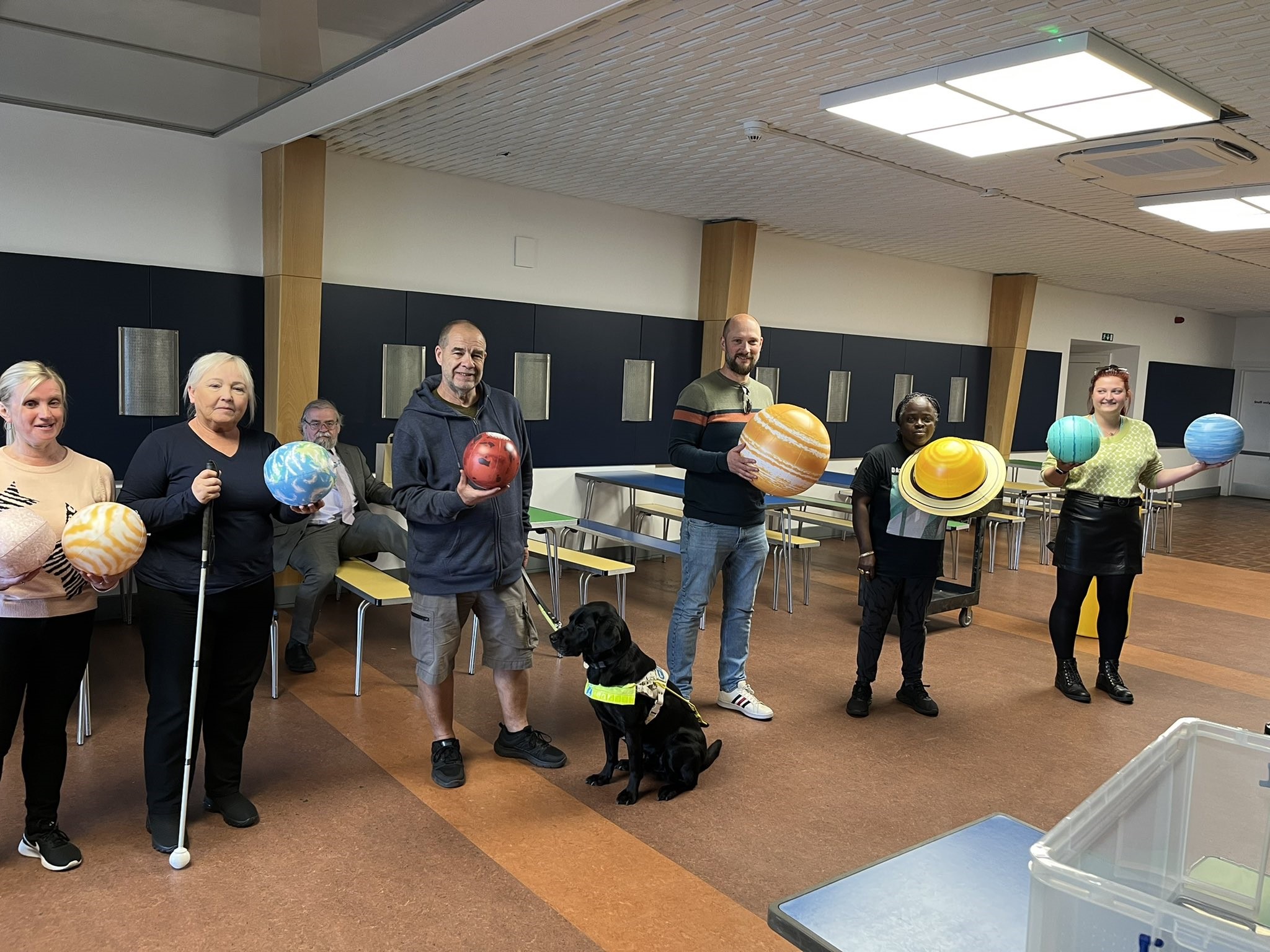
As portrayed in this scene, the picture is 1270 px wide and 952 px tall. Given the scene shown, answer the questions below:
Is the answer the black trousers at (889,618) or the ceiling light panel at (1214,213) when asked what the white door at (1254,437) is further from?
the black trousers at (889,618)

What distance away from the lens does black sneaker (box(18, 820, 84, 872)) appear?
2619 mm

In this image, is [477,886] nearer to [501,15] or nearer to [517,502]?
[517,502]

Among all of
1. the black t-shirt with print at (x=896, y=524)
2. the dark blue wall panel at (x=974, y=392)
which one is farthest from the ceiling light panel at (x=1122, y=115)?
the dark blue wall panel at (x=974, y=392)

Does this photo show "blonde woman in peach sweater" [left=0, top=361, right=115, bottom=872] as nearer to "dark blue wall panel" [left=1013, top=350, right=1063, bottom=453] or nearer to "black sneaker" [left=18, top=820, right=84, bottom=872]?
"black sneaker" [left=18, top=820, right=84, bottom=872]

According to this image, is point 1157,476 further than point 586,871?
Yes

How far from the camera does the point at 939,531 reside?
4008mm

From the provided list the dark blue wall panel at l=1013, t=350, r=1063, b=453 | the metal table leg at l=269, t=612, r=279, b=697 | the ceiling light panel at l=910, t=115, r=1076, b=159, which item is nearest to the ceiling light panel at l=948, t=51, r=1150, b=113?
the ceiling light panel at l=910, t=115, r=1076, b=159

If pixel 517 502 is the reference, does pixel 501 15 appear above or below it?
above

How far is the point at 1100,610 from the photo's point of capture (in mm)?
4520

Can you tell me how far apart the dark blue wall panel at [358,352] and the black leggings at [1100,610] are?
4.23m

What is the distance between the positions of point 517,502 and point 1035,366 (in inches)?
372

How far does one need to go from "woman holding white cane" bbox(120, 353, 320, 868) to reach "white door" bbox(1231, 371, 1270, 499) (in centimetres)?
1581

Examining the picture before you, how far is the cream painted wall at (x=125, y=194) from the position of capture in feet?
15.6

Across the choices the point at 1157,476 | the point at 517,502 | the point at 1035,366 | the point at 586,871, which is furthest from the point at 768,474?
the point at 1035,366
